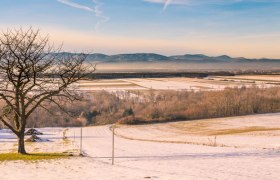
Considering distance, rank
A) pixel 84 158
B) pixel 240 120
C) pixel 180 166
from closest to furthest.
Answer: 1. pixel 180 166
2. pixel 84 158
3. pixel 240 120

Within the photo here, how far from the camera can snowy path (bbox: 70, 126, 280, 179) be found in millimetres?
24625

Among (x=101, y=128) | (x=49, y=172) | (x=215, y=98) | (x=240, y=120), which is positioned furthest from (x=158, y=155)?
(x=215, y=98)

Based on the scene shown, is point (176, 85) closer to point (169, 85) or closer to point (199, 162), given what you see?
point (169, 85)

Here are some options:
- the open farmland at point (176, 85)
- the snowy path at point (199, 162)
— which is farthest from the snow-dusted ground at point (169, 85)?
the snowy path at point (199, 162)

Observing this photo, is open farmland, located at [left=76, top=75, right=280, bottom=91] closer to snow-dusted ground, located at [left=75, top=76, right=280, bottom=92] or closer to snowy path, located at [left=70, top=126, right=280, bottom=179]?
snow-dusted ground, located at [left=75, top=76, right=280, bottom=92]

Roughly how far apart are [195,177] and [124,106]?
83221 mm

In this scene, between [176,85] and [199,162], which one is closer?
[199,162]

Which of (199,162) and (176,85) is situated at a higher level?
(176,85)

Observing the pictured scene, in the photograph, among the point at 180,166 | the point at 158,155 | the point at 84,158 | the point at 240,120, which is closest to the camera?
the point at 180,166

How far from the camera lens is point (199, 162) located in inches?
1156

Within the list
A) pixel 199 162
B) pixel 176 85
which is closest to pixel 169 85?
pixel 176 85

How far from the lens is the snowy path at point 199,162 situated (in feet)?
80.8

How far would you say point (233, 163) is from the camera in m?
28.7

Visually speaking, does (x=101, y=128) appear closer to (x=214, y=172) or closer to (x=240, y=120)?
(x=240, y=120)
